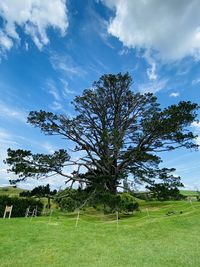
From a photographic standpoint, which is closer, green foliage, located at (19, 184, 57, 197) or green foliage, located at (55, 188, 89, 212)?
green foliage, located at (55, 188, 89, 212)

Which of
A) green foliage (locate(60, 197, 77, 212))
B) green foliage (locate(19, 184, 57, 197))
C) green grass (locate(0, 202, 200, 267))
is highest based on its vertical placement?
green foliage (locate(19, 184, 57, 197))

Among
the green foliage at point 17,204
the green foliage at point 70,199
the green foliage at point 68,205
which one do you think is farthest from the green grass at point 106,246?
the green foliage at point 17,204

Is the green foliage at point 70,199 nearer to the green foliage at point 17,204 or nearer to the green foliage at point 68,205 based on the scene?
the green foliage at point 68,205

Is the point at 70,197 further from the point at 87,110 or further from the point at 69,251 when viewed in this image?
the point at 69,251

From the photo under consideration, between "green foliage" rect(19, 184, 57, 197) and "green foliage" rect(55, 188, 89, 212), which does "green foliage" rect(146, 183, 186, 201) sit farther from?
"green foliage" rect(19, 184, 57, 197)

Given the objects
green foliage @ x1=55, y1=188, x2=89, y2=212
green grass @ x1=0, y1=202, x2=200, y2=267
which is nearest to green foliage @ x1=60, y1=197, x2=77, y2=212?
green foliage @ x1=55, y1=188, x2=89, y2=212

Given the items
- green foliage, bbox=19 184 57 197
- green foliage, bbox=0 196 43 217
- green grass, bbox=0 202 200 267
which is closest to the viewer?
green grass, bbox=0 202 200 267

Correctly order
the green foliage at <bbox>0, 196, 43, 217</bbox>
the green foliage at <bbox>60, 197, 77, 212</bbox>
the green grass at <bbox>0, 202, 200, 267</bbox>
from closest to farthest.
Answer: the green grass at <bbox>0, 202, 200, 267</bbox>, the green foliage at <bbox>60, 197, 77, 212</bbox>, the green foliage at <bbox>0, 196, 43, 217</bbox>

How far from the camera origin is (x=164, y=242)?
11219mm

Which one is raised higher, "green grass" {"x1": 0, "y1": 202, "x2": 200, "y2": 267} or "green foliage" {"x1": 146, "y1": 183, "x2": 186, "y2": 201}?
"green foliage" {"x1": 146, "y1": 183, "x2": 186, "y2": 201}

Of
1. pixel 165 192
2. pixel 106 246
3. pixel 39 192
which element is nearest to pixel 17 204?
pixel 39 192

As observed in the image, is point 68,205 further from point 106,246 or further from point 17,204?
point 106,246

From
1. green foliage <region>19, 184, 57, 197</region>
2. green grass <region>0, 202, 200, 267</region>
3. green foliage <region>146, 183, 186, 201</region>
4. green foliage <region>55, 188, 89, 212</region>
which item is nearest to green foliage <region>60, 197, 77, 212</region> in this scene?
green foliage <region>55, 188, 89, 212</region>

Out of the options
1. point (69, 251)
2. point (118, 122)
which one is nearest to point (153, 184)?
point (118, 122)
